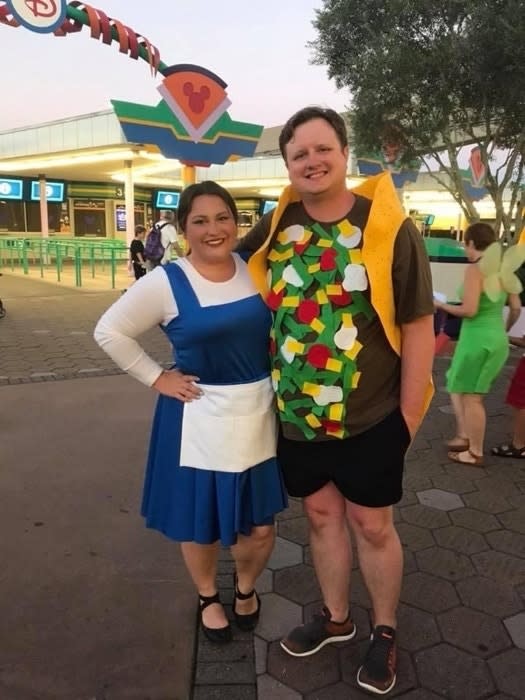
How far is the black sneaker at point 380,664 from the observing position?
6.13ft

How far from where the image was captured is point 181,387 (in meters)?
1.89

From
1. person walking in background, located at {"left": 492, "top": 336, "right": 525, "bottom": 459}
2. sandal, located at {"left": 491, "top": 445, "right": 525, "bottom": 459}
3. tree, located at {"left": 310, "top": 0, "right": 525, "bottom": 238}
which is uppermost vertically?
tree, located at {"left": 310, "top": 0, "right": 525, "bottom": 238}

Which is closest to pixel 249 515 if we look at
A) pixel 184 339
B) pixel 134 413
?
pixel 184 339

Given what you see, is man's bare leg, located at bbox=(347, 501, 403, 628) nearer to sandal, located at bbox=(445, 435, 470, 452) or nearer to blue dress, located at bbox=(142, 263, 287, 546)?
blue dress, located at bbox=(142, 263, 287, 546)

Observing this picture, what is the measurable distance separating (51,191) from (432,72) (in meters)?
20.0

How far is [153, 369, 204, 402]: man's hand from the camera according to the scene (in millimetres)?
1892

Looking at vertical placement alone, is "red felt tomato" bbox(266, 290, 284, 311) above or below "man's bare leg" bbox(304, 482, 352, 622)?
above

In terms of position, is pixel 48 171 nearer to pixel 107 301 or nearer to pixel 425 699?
pixel 107 301

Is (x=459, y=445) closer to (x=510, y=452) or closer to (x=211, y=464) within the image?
(x=510, y=452)

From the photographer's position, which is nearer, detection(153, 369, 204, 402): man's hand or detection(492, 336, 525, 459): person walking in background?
detection(153, 369, 204, 402): man's hand

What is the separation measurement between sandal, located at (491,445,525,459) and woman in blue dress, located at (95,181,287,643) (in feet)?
7.81

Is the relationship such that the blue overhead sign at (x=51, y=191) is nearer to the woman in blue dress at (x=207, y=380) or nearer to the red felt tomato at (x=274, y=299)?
the woman in blue dress at (x=207, y=380)

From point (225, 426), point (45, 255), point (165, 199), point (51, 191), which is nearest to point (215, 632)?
point (225, 426)

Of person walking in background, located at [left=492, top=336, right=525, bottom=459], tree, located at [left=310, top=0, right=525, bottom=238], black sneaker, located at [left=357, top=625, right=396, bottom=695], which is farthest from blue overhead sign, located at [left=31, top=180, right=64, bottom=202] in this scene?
black sneaker, located at [left=357, top=625, right=396, bottom=695]
